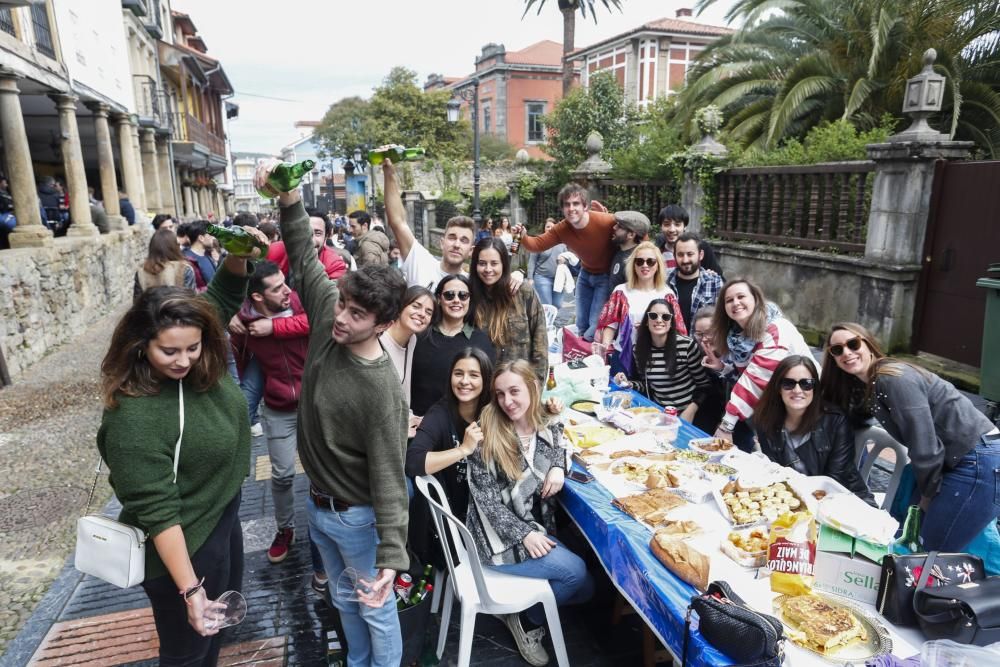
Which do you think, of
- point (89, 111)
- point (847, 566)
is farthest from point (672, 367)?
point (89, 111)

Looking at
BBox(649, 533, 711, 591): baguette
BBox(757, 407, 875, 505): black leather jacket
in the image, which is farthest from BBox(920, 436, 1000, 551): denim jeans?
BBox(649, 533, 711, 591): baguette

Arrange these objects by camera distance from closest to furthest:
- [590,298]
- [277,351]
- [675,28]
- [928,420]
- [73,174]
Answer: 1. [928,420]
2. [277,351]
3. [590,298]
4. [73,174]
5. [675,28]

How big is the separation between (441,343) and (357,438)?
1415 millimetres

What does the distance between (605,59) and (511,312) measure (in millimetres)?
34172

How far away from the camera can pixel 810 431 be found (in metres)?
2.94

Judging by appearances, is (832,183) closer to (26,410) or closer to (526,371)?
(526,371)

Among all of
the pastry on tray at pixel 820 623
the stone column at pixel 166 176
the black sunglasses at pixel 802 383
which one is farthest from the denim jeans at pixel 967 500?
the stone column at pixel 166 176

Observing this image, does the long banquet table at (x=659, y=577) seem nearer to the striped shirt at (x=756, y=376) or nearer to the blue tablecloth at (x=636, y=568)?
the blue tablecloth at (x=636, y=568)

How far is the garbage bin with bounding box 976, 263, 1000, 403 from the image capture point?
5102 millimetres

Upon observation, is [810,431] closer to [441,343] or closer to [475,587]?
[475,587]

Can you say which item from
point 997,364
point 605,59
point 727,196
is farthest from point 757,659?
point 605,59

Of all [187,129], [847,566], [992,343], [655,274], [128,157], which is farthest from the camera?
[187,129]

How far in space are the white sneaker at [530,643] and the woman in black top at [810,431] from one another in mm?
1420

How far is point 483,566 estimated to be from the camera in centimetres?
279
